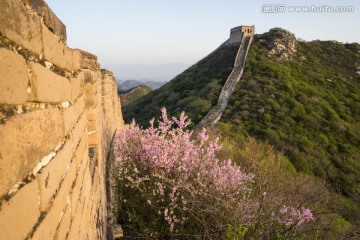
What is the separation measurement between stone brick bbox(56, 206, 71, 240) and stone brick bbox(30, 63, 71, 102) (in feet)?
2.04

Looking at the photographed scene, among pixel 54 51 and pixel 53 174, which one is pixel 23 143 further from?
pixel 54 51

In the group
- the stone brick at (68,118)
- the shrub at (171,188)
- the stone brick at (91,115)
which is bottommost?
the shrub at (171,188)

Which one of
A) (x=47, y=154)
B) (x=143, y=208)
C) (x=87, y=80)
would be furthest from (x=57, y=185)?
(x=143, y=208)

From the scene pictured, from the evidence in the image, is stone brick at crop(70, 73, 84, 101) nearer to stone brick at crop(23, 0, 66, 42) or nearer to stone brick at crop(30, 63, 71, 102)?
stone brick at crop(30, 63, 71, 102)

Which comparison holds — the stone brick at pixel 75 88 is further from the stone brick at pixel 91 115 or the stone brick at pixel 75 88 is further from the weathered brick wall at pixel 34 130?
the stone brick at pixel 91 115

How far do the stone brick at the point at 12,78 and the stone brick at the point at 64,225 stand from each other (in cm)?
75

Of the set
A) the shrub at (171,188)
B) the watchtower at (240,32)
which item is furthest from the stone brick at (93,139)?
the watchtower at (240,32)

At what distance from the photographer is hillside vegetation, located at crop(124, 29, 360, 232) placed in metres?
20.2

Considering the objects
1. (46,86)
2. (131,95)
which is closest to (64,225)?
(46,86)

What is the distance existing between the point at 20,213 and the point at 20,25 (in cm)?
61

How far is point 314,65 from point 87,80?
119 ft

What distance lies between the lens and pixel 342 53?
125 feet

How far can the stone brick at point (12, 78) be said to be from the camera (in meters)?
0.77

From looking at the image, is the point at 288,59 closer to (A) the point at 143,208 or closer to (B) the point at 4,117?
(A) the point at 143,208
